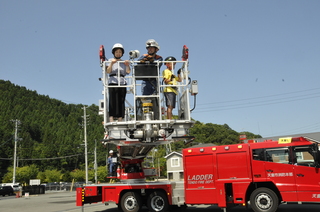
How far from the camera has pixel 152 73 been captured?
373 inches

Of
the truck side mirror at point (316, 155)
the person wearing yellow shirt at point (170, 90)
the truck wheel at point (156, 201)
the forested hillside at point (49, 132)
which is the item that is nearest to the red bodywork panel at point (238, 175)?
the truck side mirror at point (316, 155)

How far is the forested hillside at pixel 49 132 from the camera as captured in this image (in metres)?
101

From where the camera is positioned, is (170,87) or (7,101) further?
(7,101)

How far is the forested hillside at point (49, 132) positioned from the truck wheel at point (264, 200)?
71.2 metres

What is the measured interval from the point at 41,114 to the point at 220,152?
136 meters

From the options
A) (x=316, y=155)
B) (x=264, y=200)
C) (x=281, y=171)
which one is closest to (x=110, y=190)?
(x=264, y=200)

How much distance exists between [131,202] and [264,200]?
16.4ft

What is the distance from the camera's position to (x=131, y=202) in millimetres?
12227

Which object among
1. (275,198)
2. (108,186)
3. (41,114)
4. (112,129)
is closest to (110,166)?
(108,186)

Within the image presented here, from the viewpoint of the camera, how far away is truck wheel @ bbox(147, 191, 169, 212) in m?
12.0

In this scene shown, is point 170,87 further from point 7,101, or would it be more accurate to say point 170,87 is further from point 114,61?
point 7,101

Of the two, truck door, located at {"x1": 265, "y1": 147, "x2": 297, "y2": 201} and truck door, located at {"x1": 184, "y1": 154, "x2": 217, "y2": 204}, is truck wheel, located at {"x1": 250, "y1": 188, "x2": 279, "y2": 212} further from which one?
truck door, located at {"x1": 184, "y1": 154, "x2": 217, "y2": 204}

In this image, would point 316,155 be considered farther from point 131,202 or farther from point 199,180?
point 131,202

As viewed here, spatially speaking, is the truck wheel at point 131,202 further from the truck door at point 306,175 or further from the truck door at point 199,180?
the truck door at point 306,175
